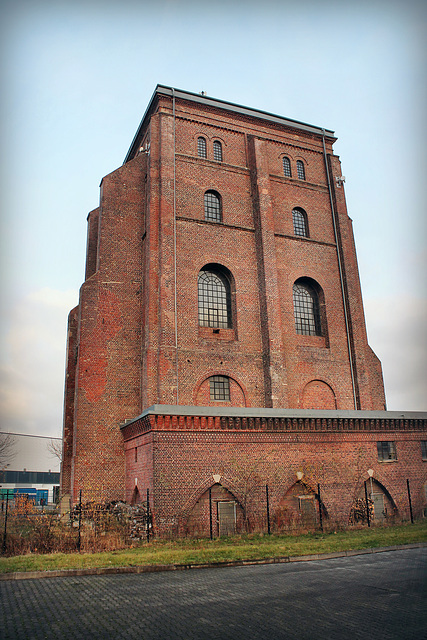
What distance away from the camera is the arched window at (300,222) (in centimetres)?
2678

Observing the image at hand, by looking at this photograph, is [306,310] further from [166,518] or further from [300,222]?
[166,518]

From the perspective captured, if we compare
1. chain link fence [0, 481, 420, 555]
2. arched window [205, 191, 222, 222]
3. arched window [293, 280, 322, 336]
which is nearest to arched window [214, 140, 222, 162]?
arched window [205, 191, 222, 222]

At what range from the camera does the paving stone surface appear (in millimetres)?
6359

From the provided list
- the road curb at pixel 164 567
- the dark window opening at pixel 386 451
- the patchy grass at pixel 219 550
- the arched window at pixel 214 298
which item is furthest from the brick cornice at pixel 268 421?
the arched window at pixel 214 298

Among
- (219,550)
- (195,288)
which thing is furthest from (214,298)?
(219,550)

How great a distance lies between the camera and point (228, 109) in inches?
1045

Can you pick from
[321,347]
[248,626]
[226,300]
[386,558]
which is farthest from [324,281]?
[248,626]

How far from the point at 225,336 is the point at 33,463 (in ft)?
156

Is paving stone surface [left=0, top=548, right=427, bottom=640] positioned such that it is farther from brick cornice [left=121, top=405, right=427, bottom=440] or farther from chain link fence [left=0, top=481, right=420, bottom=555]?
Answer: brick cornice [left=121, top=405, right=427, bottom=440]

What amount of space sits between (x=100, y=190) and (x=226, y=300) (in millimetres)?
8069

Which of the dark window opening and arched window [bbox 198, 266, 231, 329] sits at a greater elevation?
arched window [bbox 198, 266, 231, 329]

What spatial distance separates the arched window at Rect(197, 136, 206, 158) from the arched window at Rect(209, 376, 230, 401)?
11.6 m

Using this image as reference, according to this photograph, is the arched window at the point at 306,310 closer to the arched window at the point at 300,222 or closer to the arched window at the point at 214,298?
the arched window at the point at 300,222

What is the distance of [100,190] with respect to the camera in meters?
24.0
